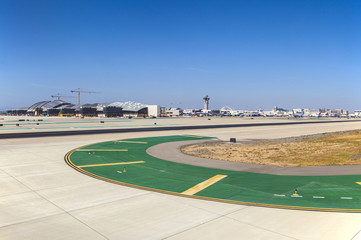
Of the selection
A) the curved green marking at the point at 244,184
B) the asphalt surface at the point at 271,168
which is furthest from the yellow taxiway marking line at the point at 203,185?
the asphalt surface at the point at 271,168

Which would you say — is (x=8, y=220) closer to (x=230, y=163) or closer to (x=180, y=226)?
(x=180, y=226)

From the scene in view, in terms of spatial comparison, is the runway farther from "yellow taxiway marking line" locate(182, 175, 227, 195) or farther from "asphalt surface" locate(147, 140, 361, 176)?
"asphalt surface" locate(147, 140, 361, 176)

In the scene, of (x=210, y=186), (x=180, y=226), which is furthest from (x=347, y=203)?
(x=180, y=226)

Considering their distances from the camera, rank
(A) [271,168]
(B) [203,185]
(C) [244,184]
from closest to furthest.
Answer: (B) [203,185] < (C) [244,184] < (A) [271,168]

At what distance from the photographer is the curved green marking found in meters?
11.6

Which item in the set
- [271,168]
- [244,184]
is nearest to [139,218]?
[244,184]

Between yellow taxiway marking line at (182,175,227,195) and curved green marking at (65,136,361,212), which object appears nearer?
curved green marking at (65,136,361,212)

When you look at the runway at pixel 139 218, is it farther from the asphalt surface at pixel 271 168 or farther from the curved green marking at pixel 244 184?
the asphalt surface at pixel 271 168

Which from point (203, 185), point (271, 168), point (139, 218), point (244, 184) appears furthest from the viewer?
point (271, 168)

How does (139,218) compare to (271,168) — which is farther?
(271,168)

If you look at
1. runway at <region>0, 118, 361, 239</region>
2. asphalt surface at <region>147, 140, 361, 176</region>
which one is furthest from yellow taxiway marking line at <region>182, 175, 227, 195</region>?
asphalt surface at <region>147, 140, 361, 176</region>

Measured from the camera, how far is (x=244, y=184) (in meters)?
14.6

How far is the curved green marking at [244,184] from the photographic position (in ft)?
37.9

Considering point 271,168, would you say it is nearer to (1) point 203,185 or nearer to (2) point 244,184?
(2) point 244,184
